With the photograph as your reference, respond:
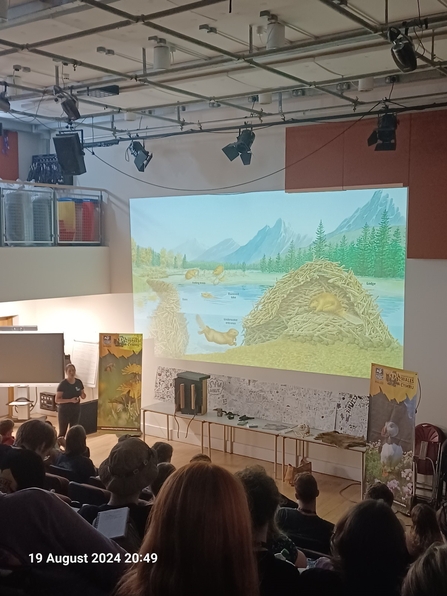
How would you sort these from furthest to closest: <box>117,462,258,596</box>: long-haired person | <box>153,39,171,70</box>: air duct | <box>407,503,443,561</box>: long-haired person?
<box>153,39,171,70</box>: air duct < <box>407,503,443,561</box>: long-haired person < <box>117,462,258,596</box>: long-haired person

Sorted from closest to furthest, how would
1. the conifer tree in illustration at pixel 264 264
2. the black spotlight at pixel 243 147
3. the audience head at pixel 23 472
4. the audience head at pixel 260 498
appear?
the audience head at pixel 260 498 < the audience head at pixel 23 472 < the black spotlight at pixel 243 147 < the conifer tree in illustration at pixel 264 264

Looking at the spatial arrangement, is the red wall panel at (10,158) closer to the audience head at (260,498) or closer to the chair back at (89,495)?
the chair back at (89,495)

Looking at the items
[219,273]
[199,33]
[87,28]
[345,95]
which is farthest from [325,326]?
[87,28]

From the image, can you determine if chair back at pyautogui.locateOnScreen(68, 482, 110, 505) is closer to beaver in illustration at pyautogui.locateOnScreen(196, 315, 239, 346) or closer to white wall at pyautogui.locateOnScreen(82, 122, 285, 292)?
beaver in illustration at pyautogui.locateOnScreen(196, 315, 239, 346)

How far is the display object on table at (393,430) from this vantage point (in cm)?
605

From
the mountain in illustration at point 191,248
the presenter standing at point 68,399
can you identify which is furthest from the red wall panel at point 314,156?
the presenter standing at point 68,399

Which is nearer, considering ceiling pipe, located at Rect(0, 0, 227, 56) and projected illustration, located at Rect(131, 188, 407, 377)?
ceiling pipe, located at Rect(0, 0, 227, 56)

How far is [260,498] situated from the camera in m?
2.82

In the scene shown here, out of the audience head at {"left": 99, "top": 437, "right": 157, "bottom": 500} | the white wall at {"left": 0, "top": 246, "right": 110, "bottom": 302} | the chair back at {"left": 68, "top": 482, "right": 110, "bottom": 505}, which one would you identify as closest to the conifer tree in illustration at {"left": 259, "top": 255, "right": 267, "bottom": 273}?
the white wall at {"left": 0, "top": 246, "right": 110, "bottom": 302}

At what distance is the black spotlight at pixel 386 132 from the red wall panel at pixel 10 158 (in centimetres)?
566

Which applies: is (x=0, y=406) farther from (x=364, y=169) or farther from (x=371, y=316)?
(x=364, y=169)

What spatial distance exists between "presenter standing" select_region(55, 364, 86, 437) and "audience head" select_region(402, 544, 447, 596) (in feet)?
22.5

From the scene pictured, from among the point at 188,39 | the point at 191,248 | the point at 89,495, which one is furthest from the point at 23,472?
the point at 191,248

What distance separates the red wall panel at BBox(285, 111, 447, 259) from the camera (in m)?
6.62
